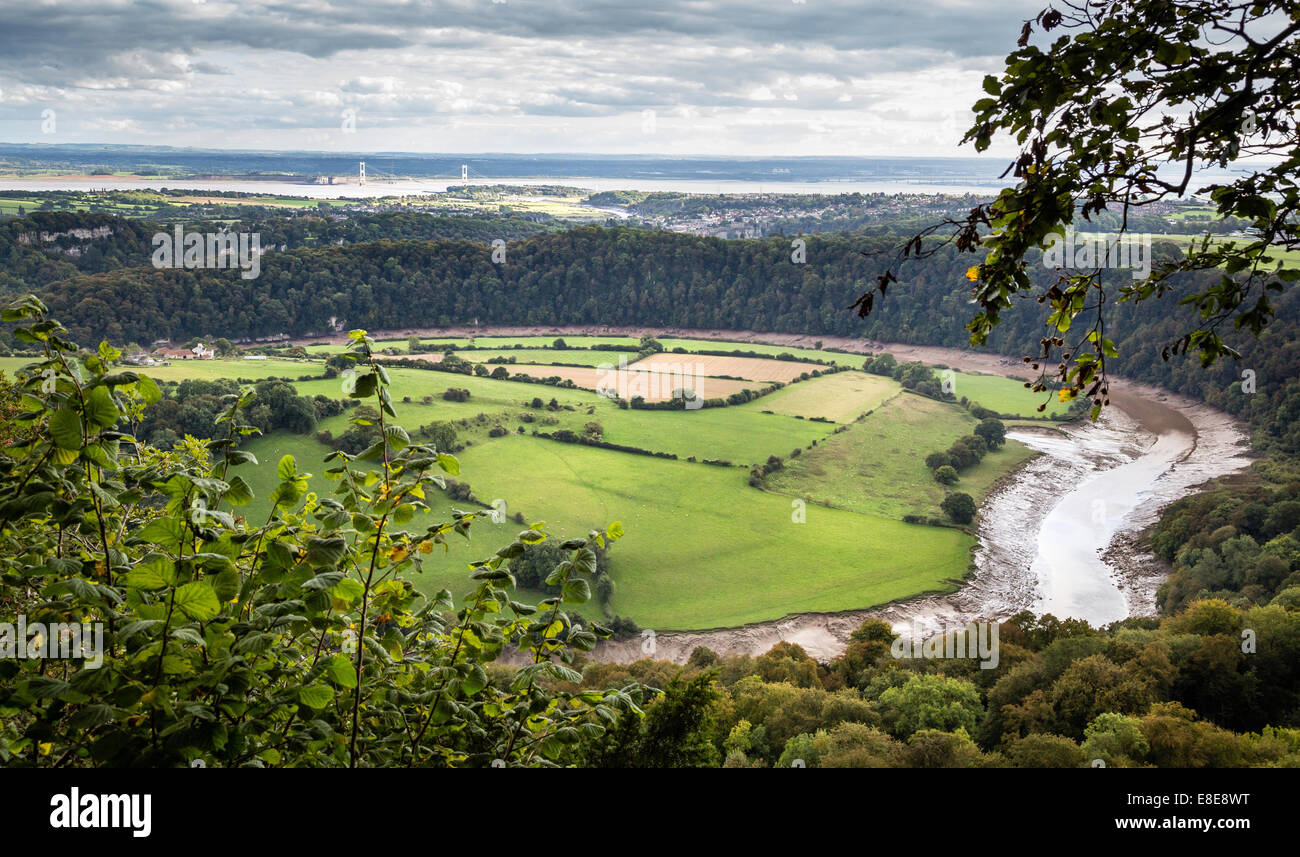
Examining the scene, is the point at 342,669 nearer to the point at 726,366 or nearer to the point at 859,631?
the point at 859,631

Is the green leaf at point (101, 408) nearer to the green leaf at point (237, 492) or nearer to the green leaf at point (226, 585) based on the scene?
the green leaf at point (237, 492)

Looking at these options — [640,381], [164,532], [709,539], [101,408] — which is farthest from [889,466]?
[101,408]

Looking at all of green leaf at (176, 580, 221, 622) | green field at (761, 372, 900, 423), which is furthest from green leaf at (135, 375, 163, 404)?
green field at (761, 372, 900, 423)

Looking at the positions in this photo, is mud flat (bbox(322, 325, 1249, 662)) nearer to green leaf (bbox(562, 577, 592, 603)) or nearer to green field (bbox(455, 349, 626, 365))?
green leaf (bbox(562, 577, 592, 603))

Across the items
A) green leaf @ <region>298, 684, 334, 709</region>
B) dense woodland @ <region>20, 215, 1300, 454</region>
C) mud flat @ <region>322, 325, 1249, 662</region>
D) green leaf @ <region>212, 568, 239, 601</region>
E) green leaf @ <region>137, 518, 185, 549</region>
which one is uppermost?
dense woodland @ <region>20, 215, 1300, 454</region>

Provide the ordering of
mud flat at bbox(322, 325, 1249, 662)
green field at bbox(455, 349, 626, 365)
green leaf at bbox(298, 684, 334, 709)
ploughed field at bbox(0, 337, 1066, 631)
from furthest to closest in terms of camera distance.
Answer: green field at bbox(455, 349, 626, 365), ploughed field at bbox(0, 337, 1066, 631), mud flat at bbox(322, 325, 1249, 662), green leaf at bbox(298, 684, 334, 709)
